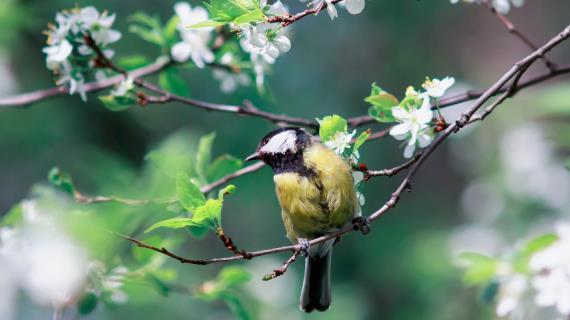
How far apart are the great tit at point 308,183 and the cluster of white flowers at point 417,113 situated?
392 mm

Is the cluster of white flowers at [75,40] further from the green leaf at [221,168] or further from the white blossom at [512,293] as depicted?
the white blossom at [512,293]

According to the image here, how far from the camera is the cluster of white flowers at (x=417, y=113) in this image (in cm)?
201

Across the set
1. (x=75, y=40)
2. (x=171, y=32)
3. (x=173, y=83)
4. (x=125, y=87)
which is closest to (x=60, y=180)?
(x=125, y=87)

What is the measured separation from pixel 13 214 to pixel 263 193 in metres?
3.07

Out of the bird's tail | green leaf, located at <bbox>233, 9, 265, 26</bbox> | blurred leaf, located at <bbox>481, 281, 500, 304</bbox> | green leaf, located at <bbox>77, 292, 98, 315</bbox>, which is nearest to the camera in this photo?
green leaf, located at <bbox>233, 9, 265, 26</bbox>

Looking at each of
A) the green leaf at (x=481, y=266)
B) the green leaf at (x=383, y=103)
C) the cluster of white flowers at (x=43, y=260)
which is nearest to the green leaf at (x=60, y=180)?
the cluster of white flowers at (x=43, y=260)

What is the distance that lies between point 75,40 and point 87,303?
881 mm

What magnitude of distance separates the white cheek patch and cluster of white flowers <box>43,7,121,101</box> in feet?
2.07

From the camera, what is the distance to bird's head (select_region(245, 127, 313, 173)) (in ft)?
8.47

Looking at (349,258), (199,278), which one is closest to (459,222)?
(349,258)

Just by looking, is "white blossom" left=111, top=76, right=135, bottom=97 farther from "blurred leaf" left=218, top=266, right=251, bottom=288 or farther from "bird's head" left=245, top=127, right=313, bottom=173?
"blurred leaf" left=218, top=266, right=251, bottom=288

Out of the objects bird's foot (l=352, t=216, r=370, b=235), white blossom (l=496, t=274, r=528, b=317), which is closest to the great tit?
bird's foot (l=352, t=216, r=370, b=235)

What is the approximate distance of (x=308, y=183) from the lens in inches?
98.7

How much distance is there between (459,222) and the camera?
20.7ft
